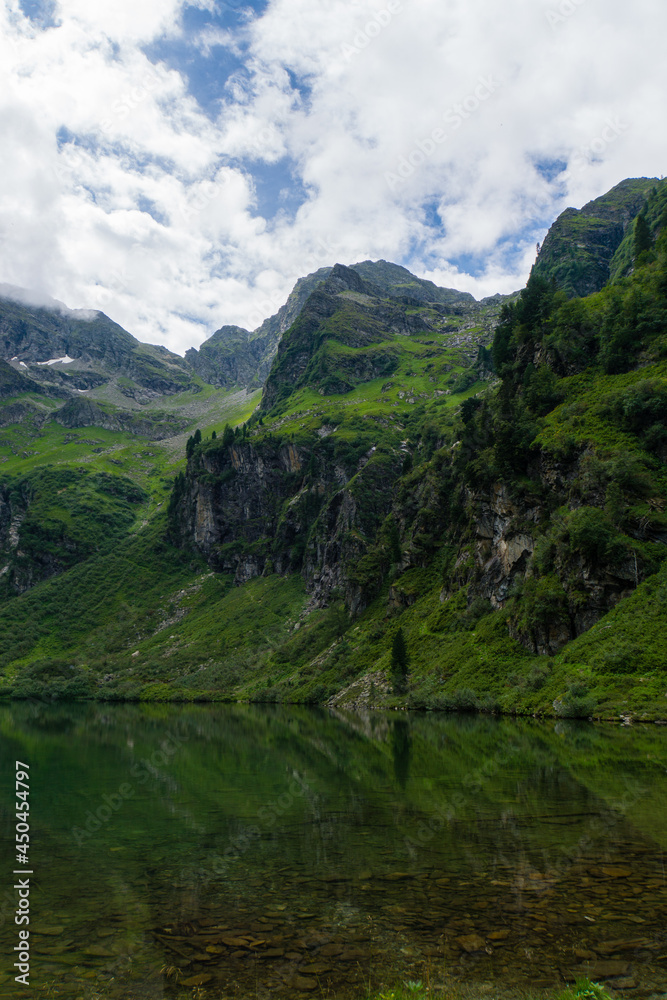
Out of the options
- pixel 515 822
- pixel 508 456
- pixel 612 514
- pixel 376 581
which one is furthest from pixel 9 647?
Answer: pixel 515 822

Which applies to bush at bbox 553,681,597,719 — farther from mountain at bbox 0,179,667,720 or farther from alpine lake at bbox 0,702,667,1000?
alpine lake at bbox 0,702,667,1000

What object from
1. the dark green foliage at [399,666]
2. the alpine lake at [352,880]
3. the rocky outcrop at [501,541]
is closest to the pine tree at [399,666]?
the dark green foliage at [399,666]

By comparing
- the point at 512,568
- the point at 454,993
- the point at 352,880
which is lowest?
the point at 352,880

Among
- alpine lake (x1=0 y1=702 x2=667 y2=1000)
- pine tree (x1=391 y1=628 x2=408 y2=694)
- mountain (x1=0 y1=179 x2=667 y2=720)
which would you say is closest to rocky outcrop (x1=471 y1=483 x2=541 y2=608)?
mountain (x1=0 y1=179 x2=667 y2=720)

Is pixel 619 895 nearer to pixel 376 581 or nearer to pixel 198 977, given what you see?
pixel 198 977

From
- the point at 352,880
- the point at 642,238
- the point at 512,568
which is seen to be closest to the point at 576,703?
the point at 512,568

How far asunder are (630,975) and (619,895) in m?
3.73

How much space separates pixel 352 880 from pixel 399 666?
76341 millimetres

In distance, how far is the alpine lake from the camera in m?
10.0

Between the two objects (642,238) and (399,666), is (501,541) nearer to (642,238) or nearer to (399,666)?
(399,666)

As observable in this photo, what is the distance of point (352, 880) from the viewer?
47.9 feet

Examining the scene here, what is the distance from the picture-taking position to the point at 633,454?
66.4 m

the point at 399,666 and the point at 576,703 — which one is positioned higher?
the point at 576,703

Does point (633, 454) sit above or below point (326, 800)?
above
